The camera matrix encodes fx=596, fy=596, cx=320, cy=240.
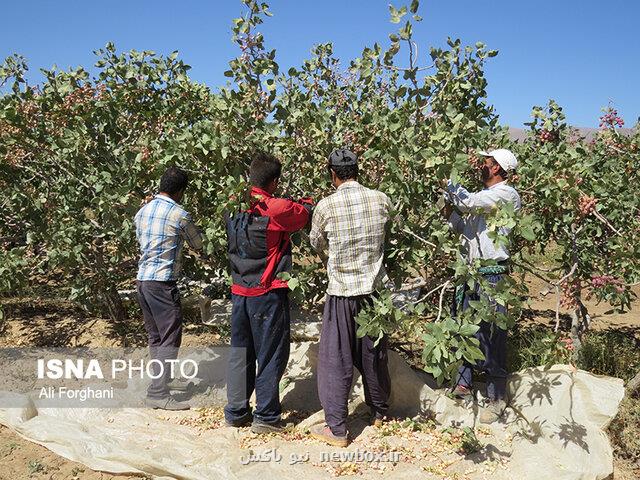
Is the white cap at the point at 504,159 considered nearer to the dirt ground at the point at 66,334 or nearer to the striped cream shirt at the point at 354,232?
the striped cream shirt at the point at 354,232

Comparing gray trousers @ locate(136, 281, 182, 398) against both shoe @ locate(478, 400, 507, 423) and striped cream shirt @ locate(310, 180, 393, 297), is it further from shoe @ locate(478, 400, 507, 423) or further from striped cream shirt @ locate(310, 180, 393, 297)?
shoe @ locate(478, 400, 507, 423)

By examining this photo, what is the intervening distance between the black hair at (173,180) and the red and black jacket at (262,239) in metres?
0.52

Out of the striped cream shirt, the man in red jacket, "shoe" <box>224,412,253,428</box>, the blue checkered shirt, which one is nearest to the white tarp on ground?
"shoe" <box>224,412,253,428</box>

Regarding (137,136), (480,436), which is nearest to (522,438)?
(480,436)

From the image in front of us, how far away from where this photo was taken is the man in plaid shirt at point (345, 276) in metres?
3.35

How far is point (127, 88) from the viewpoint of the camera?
4.79 m

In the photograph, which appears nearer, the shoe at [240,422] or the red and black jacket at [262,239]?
the red and black jacket at [262,239]

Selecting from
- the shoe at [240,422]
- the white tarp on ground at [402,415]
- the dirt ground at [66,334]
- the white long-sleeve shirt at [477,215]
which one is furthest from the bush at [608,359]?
the shoe at [240,422]

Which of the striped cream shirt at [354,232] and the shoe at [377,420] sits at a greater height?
the striped cream shirt at [354,232]

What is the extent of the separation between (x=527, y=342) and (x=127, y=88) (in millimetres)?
3944

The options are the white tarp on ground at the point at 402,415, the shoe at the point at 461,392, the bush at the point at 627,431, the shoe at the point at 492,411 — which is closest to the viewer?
the white tarp on ground at the point at 402,415

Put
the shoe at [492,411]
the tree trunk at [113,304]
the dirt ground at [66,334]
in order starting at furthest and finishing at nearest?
the tree trunk at [113,304], the shoe at [492,411], the dirt ground at [66,334]

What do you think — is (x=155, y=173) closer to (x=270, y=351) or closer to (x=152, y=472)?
(x=270, y=351)

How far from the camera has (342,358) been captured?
11.4 feet
